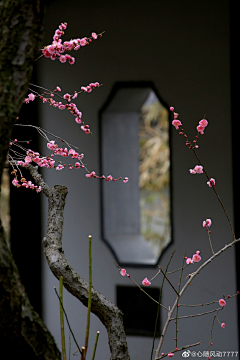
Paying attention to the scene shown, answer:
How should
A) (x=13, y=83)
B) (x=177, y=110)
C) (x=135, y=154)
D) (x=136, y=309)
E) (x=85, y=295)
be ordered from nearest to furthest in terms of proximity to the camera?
(x=13, y=83), (x=85, y=295), (x=177, y=110), (x=136, y=309), (x=135, y=154)

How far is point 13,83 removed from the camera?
30.1 inches

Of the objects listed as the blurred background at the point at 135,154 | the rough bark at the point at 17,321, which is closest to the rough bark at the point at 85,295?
the rough bark at the point at 17,321

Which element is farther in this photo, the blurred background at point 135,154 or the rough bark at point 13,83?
the blurred background at point 135,154

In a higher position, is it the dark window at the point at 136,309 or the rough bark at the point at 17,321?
the rough bark at the point at 17,321

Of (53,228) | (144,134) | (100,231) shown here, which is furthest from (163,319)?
(144,134)

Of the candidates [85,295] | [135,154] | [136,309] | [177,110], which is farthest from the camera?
[135,154]

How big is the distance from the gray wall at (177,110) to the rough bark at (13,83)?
1.87 m

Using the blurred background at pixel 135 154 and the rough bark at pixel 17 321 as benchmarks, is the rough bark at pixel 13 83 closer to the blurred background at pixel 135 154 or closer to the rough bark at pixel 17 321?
the rough bark at pixel 17 321

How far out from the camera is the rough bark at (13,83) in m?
0.76

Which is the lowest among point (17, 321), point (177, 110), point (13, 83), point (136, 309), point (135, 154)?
point (136, 309)

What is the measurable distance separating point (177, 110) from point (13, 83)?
1.96 metres

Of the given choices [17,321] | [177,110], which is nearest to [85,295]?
[17,321]

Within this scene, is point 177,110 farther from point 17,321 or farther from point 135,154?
point 17,321

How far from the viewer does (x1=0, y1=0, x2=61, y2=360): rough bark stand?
0.76 metres
